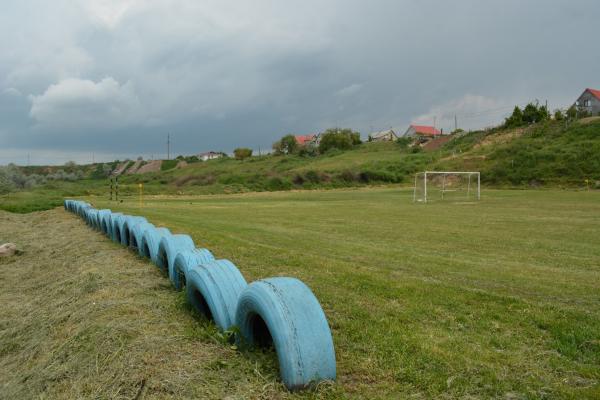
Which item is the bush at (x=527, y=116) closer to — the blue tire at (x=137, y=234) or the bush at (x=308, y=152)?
the bush at (x=308, y=152)

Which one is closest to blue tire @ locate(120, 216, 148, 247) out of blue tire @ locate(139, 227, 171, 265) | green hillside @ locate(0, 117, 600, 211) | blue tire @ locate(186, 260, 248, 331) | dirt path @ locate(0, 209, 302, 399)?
blue tire @ locate(139, 227, 171, 265)

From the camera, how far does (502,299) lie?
639 cm

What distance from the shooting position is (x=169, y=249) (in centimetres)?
802

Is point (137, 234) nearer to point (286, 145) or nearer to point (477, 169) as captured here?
point (477, 169)

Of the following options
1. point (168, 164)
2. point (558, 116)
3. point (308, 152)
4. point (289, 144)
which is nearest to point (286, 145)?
point (289, 144)

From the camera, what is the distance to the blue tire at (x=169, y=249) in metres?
7.92

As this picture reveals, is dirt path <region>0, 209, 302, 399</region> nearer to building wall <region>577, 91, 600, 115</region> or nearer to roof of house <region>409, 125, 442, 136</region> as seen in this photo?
building wall <region>577, 91, 600, 115</region>

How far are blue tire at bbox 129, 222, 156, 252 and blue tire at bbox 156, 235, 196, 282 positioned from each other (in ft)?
4.72

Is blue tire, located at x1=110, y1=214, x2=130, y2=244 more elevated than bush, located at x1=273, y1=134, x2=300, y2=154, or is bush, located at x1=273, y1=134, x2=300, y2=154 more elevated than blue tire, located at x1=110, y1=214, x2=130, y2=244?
bush, located at x1=273, y1=134, x2=300, y2=154

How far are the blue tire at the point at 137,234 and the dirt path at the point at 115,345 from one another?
0.94 m

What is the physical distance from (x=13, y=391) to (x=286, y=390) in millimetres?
2633

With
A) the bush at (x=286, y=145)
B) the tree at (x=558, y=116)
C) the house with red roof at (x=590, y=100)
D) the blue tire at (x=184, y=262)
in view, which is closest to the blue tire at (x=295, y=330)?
the blue tire at (x=184, y=262)

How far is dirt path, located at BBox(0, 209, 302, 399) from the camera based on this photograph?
4.12 metres

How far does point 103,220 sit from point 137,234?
4.74 m
